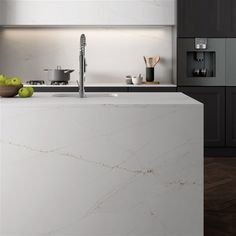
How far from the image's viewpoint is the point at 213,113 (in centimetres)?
576

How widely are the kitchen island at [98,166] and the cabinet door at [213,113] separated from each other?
2893 mm

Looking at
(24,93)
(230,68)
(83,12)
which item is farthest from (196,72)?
(24,93)

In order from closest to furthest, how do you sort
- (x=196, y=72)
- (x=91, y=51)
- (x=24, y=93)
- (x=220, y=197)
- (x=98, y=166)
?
(x=98, y=166), (x=24, y=93), (x=220, y=197), (x=196, y=72), (x=91, y=51)

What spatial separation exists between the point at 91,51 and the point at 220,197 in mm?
2853

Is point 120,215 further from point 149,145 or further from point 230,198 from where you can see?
point 230,198

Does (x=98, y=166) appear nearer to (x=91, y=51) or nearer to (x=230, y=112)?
(x=230, y=112)

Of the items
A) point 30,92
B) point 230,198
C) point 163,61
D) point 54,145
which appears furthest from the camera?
point 163,61

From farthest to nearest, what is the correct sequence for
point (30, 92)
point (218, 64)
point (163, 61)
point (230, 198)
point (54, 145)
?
point (163, 61), point (218, 64), point (230, 198), point (30, 92), point (54, 145)

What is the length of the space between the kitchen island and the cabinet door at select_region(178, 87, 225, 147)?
Result: 2.89 m

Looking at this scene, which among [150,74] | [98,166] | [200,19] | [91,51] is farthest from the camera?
[91,51]

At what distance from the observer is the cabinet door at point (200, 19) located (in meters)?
5.68

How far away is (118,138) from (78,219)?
50 cm

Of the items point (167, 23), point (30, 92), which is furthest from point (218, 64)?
point (30, 92)

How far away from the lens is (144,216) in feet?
9.53
